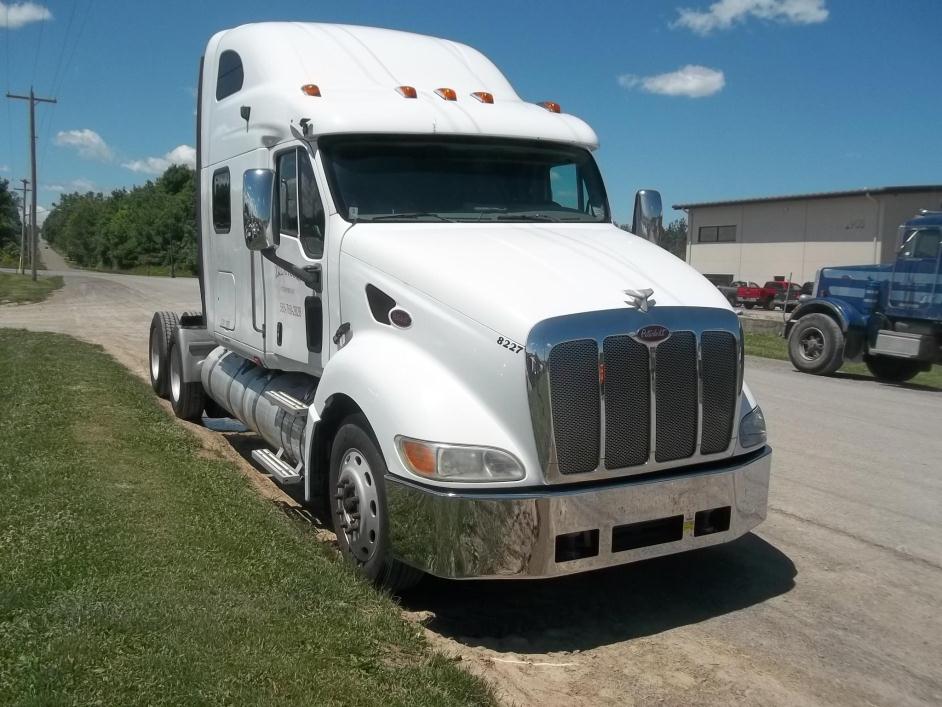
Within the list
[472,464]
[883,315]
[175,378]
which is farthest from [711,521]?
[883,315]

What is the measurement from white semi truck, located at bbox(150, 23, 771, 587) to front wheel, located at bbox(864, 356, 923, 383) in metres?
11.7

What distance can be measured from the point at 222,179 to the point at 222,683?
17.1 feet

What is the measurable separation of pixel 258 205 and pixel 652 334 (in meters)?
2.84

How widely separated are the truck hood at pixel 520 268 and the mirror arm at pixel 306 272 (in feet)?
1.35

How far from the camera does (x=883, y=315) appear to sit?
52.8 feet

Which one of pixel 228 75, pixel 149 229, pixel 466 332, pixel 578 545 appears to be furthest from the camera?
pixel 149 229

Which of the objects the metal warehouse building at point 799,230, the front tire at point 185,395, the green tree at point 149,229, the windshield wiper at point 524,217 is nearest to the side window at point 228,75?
A: the windshield wiper at point 524,217

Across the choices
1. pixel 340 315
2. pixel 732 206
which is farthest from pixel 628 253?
pixel 732 206

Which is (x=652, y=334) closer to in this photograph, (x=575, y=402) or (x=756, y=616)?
(x=575, y=402)

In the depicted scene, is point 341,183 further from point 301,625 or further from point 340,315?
point 301,625

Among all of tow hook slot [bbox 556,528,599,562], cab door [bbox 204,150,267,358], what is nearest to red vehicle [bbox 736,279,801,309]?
cab door [bbox 204,150,267,358]

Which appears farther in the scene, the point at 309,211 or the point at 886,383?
the point at 886,383

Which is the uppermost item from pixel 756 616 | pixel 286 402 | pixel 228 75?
pixel 228 75

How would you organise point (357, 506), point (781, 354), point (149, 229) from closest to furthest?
point (357, 506) → point (781, 354) → point (149, 229)
